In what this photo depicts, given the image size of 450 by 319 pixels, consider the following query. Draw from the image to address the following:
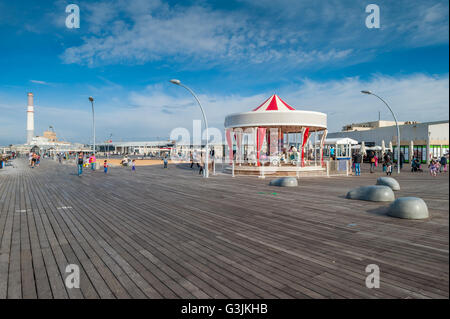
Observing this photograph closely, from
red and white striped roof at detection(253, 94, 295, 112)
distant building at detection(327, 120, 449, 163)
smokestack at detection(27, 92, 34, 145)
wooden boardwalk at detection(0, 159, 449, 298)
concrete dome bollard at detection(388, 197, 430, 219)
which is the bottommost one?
wooden boardwalk at detection(0, 159, 449, 298)

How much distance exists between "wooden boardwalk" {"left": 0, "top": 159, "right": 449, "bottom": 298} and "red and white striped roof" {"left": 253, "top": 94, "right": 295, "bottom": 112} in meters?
14.0

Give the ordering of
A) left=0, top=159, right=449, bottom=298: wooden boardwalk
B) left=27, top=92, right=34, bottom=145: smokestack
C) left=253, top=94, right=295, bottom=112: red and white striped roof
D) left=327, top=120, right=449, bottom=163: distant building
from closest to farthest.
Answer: left=0, top=159, right=449, bottom=298: wooden boardwalk, left=253, top=94, right=295, bottom=112: red and white striped roof, left=327, top=120, right=449, bottom=163: distant building, left=27, top=92, right=34, bottom=145: smokestack

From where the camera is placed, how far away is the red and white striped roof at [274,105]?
20.6 m

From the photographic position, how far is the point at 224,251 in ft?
13.9

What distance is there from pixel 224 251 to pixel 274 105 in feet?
59.5

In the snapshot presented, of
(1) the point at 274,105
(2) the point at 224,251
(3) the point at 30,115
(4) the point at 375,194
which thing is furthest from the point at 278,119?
(3) the point at 30,115

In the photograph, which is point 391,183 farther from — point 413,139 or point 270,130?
point 413,139

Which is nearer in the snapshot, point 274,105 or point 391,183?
point 391,183

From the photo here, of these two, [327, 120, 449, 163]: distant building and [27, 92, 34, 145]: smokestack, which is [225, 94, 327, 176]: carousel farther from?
[27, 92, 34, 145]: smokestack

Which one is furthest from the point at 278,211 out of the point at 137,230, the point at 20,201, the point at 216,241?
the point at 20,201

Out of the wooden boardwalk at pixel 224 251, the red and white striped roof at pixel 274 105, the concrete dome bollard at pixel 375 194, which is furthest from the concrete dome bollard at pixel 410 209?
the red and white striped roof at pixel 274 105

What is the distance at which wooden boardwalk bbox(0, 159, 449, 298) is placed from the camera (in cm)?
300

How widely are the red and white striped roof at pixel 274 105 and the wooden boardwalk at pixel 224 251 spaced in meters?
14.0

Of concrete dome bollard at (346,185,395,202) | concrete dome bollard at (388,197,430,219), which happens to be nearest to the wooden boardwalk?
concrete dome bollard at (388,197,430,219)
